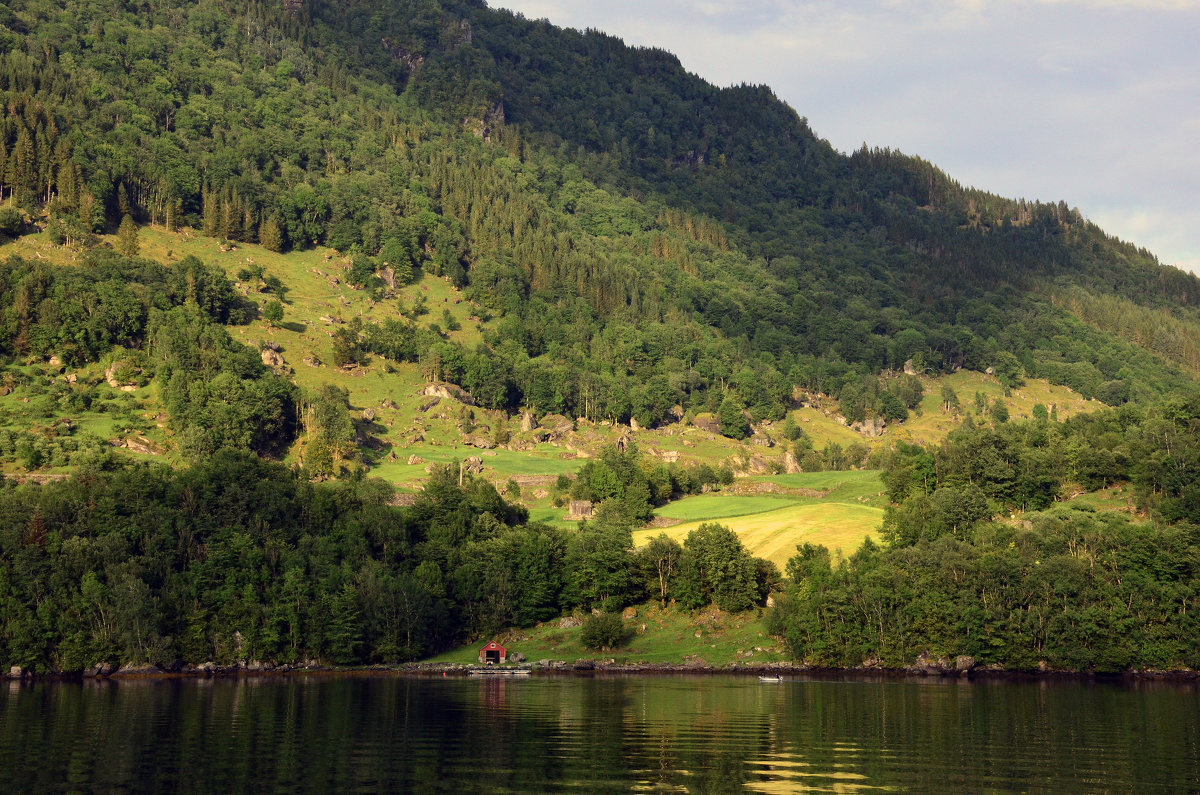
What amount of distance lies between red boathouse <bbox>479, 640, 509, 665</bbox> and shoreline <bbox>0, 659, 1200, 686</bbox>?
2.54m

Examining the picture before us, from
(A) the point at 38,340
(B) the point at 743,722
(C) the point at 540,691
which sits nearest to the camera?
(B) the point at 743,722

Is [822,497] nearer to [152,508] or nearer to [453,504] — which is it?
[453,504]

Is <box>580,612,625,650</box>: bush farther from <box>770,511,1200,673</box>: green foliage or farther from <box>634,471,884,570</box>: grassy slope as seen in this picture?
<box>634,471,884,570</box>: grassy slope

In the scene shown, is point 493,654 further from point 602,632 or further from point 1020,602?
point 1020,602

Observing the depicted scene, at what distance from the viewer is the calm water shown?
51.9m

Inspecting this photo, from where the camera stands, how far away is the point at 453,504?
152 m

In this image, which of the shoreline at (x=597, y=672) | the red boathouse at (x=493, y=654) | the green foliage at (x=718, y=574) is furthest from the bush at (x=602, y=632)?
the green foliage at (x=718, y=574)

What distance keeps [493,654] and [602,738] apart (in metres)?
61.7

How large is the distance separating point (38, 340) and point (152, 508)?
7341 cm

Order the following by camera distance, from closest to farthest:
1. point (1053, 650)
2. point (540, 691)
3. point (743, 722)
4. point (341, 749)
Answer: point (341, 749)
point (743, 722)
point (540, 691)
point (1053, 650)

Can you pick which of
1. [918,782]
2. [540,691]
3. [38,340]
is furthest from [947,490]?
[38,340]

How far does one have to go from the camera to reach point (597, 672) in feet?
382

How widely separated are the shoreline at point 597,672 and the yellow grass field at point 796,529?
84.6ft

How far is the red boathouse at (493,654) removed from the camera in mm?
122062
